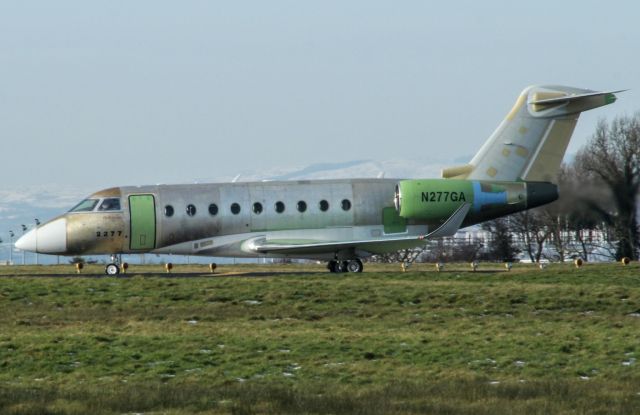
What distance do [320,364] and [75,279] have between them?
1823 cm

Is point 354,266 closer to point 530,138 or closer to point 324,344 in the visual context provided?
point 530,138

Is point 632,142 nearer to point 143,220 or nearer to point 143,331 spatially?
point 143,220

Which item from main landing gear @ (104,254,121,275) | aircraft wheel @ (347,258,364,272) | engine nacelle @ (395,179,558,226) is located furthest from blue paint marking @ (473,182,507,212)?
main landing gear @ (104,254,121,275)

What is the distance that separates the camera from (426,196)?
5172 centimetres

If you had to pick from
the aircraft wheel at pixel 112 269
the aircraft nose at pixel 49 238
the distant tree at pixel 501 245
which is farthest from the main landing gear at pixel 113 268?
the distant tree at pixel 501 245

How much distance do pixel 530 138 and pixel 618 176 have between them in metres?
9.51

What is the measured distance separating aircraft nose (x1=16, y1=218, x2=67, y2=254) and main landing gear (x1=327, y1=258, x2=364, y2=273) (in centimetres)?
1026

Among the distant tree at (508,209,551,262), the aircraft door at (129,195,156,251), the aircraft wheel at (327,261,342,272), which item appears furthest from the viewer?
the distant tree at (508,209,551,262)

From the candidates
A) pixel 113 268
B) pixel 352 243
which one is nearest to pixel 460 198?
pixel 352 243

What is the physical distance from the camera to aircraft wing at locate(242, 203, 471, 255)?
51000 millimetres

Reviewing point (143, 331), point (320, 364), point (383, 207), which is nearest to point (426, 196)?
point (383, 207)

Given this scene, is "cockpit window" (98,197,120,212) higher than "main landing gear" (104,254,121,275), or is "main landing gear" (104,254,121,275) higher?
"cockpit window" (98,197,120,212)

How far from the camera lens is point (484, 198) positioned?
171ft

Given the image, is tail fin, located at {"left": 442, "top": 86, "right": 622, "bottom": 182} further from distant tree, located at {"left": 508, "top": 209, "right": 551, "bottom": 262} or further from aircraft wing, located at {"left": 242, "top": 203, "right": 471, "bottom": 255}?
distant tree, located at {"left": 508, "top": 209, "right": 551, "bottom": 262}
